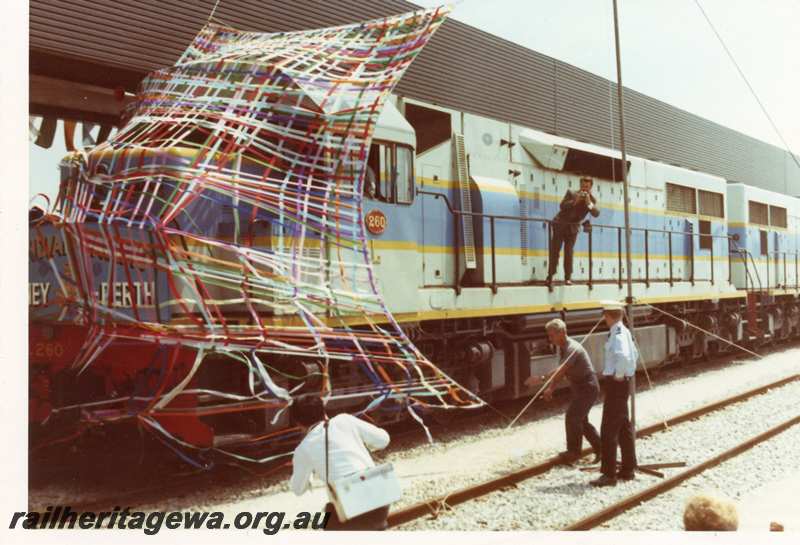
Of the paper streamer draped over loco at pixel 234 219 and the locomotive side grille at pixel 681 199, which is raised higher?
the locomotive side grille at pixel 681 199

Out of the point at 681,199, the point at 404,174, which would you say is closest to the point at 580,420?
the point at 404,174

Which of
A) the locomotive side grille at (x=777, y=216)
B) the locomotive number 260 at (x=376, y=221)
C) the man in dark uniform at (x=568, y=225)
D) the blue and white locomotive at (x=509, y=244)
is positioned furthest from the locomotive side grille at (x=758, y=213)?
the locomotive number 260 at (x=376, y=221)

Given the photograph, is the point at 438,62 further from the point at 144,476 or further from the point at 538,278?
the point at 144,476

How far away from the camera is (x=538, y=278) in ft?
24.7

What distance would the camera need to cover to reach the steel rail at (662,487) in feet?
14.8

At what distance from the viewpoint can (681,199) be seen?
10.5 metres

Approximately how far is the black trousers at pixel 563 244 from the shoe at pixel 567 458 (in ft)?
7.67

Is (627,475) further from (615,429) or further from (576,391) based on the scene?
(576,391)

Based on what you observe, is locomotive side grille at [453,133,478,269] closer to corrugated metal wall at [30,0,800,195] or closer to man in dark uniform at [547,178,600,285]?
corrugated metal wall at [30,0,800,195]

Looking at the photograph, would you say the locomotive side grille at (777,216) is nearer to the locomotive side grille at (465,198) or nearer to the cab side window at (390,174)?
the locomotive side grille at (465,198)

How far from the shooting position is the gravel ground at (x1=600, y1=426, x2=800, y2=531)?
15.2ft

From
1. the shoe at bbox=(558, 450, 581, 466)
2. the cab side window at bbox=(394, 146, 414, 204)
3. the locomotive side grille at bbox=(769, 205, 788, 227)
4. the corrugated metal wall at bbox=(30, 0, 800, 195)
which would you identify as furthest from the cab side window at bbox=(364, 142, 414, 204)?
the locomotive side grille at bbox=(769, 205, 788, 227)

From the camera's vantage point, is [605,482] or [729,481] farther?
[729,481]

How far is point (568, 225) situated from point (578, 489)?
11.1 ft
